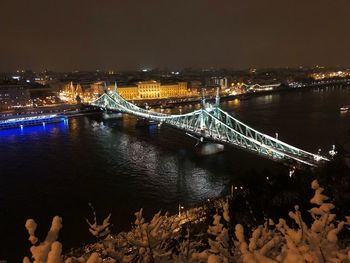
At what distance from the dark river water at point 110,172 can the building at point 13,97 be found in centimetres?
655

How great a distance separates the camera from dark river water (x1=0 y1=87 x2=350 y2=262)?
462cm

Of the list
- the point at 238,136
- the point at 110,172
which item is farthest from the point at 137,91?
the point at 110,172

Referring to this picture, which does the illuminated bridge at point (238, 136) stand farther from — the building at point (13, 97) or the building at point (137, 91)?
the building at point (137, 91)

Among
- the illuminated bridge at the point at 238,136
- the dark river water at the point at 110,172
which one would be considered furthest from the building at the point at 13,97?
the illuminated bridge at the point at 238,136

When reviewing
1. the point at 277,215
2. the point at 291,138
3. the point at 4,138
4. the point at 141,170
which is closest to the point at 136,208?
the point at 141,170

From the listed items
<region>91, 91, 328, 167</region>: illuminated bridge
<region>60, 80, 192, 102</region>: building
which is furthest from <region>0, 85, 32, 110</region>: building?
<region>91, 91, 328, 167</region>: illuminated bridge

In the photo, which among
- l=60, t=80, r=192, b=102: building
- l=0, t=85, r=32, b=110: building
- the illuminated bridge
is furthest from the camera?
l=60, t=80, r=192, b=102: building

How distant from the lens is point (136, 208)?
4.77 m

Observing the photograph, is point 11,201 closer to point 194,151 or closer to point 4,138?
point 194,151

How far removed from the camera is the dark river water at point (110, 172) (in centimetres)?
462

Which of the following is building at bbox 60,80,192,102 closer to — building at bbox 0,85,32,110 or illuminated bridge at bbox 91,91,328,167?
building at bbox 0,85,32,110

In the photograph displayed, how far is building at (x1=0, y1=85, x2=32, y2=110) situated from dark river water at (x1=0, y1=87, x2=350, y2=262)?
6.55m

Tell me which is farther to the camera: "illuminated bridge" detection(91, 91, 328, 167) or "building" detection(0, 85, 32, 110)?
"building" detection(0, 85, 32, 110)

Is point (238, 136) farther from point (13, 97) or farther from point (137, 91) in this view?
point (137, 91)
